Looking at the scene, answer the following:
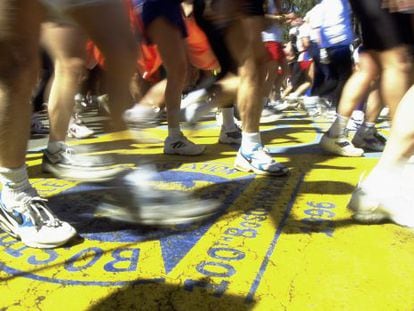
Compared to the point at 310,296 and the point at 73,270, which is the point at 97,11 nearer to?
the point at 73,270

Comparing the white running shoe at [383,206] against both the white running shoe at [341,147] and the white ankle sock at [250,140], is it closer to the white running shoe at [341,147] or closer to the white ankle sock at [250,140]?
the white ankle sock at [250,140]

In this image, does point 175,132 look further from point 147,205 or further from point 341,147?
point 147,205

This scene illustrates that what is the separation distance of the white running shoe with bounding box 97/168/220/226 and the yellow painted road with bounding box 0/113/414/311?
6 cm

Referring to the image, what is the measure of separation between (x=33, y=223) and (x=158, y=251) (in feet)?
1.49

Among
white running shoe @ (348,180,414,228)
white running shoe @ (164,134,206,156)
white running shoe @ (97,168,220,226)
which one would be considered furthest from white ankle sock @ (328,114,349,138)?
white running shoe @ (97,168,220,226)

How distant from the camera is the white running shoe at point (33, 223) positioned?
1.52 m

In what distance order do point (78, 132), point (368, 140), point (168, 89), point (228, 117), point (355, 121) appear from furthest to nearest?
point (355, 121) < point (78, 132) < point (228, 117) < point (368, 140) < point (168, 89)

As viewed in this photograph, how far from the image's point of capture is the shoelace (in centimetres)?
156

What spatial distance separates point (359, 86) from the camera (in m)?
3.04

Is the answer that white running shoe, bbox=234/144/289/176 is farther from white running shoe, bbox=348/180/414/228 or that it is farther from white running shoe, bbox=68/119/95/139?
white running shoe, bbox=68/119/95/139

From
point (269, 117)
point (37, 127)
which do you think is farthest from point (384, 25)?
point (269, 117)

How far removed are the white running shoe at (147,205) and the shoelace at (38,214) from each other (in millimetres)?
286

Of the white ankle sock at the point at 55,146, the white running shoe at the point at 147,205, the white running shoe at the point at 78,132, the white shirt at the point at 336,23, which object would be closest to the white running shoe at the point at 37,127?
the white running shoe at the point at 78,132

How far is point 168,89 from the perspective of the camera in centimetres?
304
